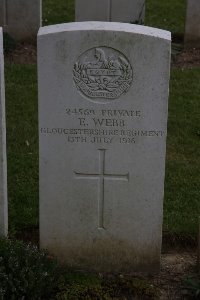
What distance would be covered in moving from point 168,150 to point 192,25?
3641mm

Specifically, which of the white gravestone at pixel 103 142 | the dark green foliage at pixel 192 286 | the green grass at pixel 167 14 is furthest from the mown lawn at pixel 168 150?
the green grass at pixel 167 14

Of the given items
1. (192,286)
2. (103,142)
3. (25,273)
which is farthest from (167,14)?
(25,273)

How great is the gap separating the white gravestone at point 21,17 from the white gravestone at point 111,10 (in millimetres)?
613

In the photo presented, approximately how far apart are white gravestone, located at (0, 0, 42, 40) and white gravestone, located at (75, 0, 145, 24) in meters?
0.61

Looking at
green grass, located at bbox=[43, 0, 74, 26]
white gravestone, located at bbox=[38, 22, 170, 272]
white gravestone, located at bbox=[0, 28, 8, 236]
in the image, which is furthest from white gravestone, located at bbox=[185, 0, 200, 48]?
white gravestone, located at bbox=[0, 28, 8, 236]

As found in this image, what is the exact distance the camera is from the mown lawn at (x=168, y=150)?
19.1 feet

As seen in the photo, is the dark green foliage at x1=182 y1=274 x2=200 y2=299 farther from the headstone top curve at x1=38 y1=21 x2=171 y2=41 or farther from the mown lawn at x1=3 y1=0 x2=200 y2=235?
the headstone top curve at x1=38 y1=21 x2=171 y2=41

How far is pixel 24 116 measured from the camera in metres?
7.77

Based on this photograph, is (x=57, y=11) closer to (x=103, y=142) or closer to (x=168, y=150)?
(x=168, y=150)

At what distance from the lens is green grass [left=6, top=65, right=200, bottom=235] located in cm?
584

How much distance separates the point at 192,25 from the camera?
10203mm

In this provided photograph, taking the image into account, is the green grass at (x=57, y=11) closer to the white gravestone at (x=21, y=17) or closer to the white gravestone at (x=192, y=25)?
the white gravestone at (x=21, y=17)

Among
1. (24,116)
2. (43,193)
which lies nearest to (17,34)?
(24,116)

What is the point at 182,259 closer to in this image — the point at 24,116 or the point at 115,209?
the point at 115,209
